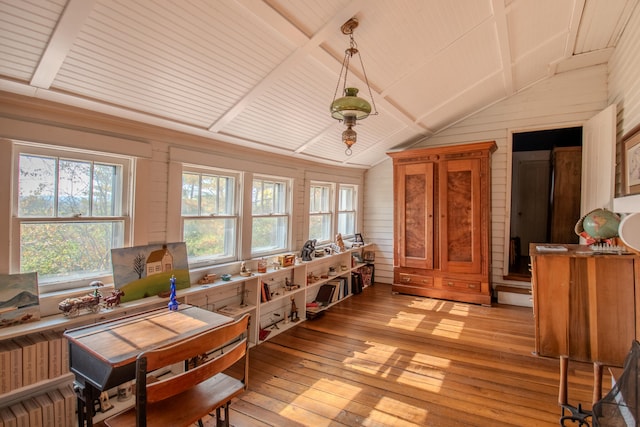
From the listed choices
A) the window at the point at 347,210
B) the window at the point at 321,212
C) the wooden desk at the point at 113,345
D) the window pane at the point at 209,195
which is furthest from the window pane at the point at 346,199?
the wooden desk at the point at 113,345

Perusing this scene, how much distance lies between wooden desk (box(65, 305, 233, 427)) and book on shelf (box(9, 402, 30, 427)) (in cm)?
36

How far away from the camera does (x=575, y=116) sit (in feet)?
14.5

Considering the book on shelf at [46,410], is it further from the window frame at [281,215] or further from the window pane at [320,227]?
the window pane at [320,227]

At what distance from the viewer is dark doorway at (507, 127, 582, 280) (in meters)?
4.90

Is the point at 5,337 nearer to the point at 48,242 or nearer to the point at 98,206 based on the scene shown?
the point at 48,242

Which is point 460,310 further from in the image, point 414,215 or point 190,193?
point 190,193

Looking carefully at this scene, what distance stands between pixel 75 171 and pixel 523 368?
13.4 ft

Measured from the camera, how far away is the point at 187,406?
1.52 meters

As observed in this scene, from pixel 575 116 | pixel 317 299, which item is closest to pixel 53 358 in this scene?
pixel 317 299

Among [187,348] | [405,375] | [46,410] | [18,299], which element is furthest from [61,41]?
[405,375]

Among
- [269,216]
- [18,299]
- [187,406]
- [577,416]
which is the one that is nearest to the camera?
[187,406]

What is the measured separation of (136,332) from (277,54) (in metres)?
2.11

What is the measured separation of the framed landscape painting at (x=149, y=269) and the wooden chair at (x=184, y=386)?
1.06 meters

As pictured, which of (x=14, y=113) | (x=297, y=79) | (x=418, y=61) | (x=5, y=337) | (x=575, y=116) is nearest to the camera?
(x=5, y=337)
